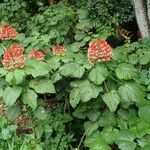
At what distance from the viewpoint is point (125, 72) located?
321cm

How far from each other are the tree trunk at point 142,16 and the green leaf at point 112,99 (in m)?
1.76

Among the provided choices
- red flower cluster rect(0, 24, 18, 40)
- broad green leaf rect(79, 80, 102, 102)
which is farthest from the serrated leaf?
red flower cluster rect(0, 24, 18, 40)

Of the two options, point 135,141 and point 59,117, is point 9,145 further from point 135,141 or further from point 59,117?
point 135,141

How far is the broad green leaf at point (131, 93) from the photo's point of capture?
3.19m

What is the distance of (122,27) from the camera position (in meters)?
5.50

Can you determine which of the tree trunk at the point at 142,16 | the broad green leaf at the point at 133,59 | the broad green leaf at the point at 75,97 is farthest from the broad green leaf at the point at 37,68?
the tree trunk at the point at 142,16

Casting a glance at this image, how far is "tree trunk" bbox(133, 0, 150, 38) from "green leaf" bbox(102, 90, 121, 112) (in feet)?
5.77

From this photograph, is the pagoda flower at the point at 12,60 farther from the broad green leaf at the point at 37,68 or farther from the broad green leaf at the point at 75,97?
the broad green leaf at the point at 75,97

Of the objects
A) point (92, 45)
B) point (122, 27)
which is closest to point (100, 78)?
point (92, 45)

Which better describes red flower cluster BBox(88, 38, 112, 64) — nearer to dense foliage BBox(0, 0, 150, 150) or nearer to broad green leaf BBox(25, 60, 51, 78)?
dense foliage BBox(0, 0, 150, 150)

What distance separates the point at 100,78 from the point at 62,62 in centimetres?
50

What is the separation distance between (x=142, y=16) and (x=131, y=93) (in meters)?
1.76

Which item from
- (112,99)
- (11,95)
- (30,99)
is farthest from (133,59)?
(11,95)

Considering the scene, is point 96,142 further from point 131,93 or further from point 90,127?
point 131,93
